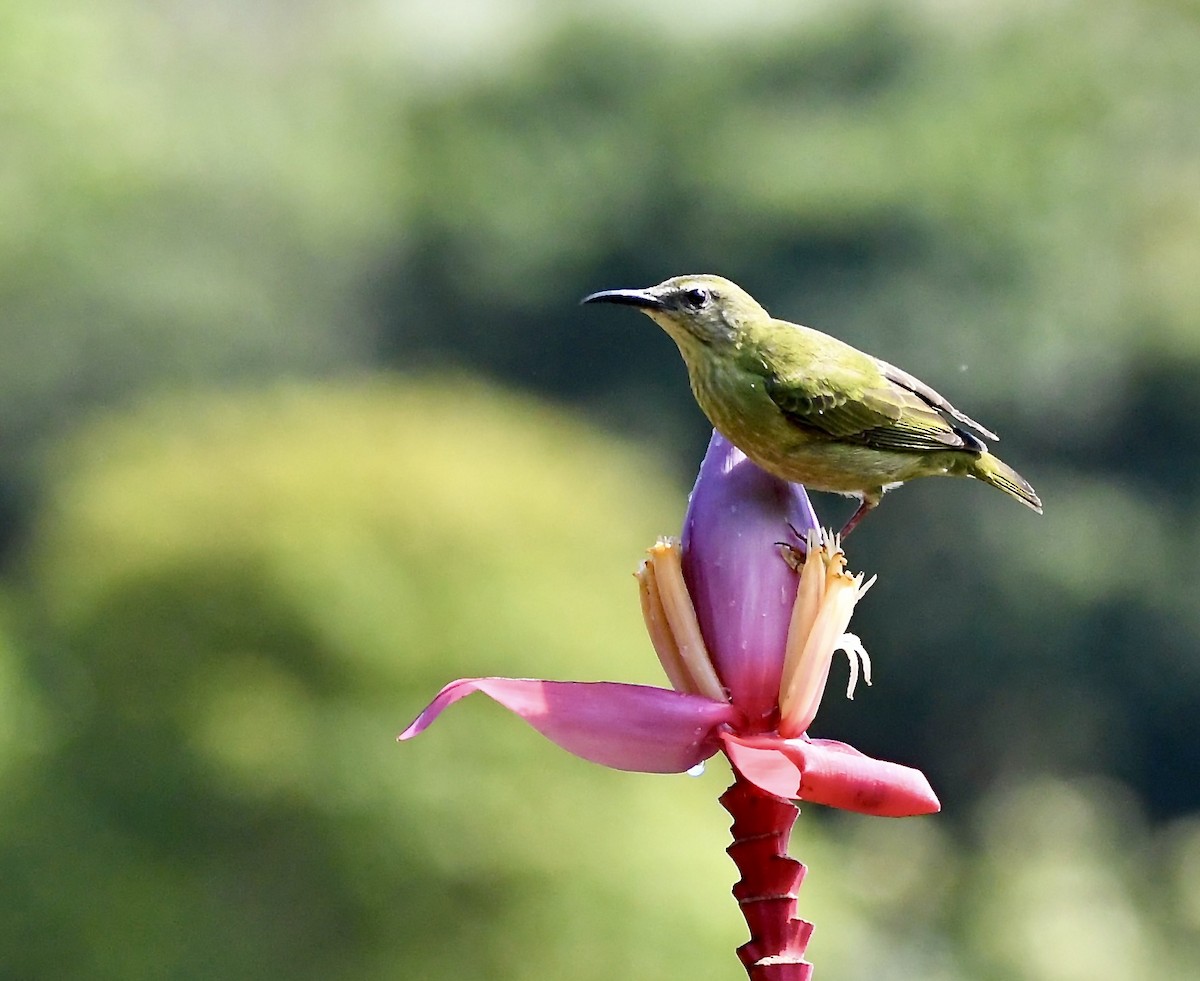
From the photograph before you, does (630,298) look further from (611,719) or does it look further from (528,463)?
(528,463)


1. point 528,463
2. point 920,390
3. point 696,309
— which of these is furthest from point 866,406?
point 528,463

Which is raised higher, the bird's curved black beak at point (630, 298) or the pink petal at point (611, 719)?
the bird's curved black beak at point (630, 298)

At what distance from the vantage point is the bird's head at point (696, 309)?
93.0 inches

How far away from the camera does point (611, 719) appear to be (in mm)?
1629

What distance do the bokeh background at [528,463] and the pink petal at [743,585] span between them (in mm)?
5412

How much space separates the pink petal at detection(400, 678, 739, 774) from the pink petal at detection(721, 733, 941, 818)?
44 millimetres

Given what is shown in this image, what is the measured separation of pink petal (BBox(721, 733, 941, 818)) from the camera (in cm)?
163

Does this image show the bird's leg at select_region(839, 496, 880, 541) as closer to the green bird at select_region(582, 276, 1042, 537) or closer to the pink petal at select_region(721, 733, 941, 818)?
the green bird at select_region(582, 276, 1042, 537)

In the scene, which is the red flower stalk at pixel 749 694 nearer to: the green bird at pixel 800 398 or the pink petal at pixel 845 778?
the pink petal at pixel 845 778

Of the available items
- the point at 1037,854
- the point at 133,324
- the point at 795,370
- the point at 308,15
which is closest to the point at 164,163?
the point at 133,324

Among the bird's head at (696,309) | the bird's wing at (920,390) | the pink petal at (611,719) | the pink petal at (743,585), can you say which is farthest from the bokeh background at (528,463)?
the pink petal at (611,719)

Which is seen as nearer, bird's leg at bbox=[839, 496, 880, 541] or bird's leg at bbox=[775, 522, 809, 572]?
bird's leg at bbox=[775, 522, 809, 572]

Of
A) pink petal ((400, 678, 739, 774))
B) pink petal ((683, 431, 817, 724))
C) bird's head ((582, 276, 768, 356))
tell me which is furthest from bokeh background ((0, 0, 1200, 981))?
pink petal ((400, 678, 739, 774))

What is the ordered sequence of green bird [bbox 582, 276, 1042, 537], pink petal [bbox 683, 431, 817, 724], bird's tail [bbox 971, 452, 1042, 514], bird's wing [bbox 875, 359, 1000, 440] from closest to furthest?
1. pink petal [bbox 683, 431, 817, 724]
2. green bird [bbox 582, 276, 1042, 537]
3. bird's wing [bbox 875, 359, 1000, 440]
4. bird's tail [bbox 971, 452, 1042, 514]
